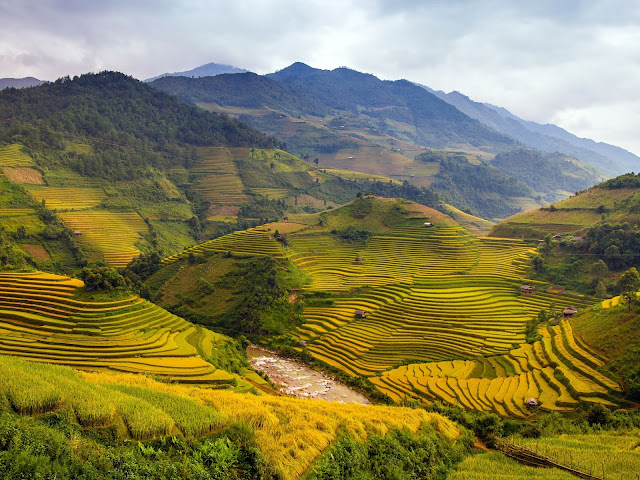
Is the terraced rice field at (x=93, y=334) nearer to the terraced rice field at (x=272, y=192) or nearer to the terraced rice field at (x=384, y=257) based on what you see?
the terraced rice field at (x=384, y=257)

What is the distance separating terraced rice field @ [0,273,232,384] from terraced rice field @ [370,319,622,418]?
14.1m

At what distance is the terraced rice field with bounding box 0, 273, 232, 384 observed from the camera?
2812 cm

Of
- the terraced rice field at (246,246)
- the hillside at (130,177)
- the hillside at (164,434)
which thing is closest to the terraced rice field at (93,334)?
the hillside at (164,434)

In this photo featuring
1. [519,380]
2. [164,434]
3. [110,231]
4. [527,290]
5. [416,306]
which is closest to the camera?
[164,434]

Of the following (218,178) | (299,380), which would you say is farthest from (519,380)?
(218,178)

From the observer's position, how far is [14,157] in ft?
260

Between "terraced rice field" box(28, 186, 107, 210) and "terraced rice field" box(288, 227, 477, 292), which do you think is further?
"terraced rice field" box(28, 186, 107, 210)

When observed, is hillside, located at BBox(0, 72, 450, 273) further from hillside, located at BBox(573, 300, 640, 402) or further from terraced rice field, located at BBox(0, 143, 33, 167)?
hillside, located at BBox(573, 300, 640, 402)

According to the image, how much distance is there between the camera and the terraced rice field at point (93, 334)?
2812 cm

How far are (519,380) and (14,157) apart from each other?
87.4 meters

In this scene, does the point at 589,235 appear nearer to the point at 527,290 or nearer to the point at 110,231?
the point at 527,290

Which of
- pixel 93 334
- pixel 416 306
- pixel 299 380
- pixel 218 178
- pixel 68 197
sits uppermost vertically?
pixel 218 178

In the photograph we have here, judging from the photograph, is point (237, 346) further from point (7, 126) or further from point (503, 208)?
point (503, 208)

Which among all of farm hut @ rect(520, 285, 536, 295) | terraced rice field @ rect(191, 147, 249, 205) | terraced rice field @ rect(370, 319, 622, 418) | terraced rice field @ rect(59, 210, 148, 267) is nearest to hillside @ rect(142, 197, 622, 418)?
terraced rice field @ rect(370, 319, 622, 418)
